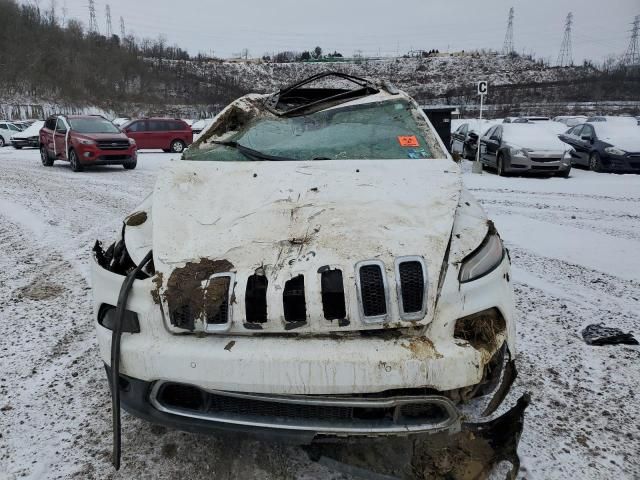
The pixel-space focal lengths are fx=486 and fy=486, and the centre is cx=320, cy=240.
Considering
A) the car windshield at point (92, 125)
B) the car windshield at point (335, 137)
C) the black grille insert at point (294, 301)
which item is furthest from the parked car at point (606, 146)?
the black grille insert at point (294, 301)

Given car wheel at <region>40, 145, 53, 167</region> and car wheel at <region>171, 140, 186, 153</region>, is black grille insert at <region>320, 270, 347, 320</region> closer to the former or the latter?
car wheel at <region>40, 145, 53, 167</region>

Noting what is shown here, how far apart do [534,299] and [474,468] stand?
96.0 inches

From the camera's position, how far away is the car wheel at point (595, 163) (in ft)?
44.5

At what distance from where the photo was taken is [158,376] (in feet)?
6.09

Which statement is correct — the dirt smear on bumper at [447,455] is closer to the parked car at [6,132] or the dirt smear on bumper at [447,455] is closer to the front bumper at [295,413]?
the front bumper at [295,413]

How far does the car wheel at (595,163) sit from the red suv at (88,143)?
1317 centimetres

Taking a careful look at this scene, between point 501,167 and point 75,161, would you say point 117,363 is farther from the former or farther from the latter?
point 75,161

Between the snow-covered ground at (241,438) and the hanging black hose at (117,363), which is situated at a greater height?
the hanging black hose at (117,363)

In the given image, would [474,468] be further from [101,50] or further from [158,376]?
[101,50]

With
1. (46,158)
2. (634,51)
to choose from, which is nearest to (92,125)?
(46,158)

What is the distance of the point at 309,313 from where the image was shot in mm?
1842

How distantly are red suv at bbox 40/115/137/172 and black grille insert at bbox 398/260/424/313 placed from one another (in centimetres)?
1354

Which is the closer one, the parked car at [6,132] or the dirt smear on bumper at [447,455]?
the dirt smear on bumper at [447,455]

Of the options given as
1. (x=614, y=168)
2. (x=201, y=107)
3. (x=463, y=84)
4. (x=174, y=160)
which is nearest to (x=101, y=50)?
(x=201, y=107)
